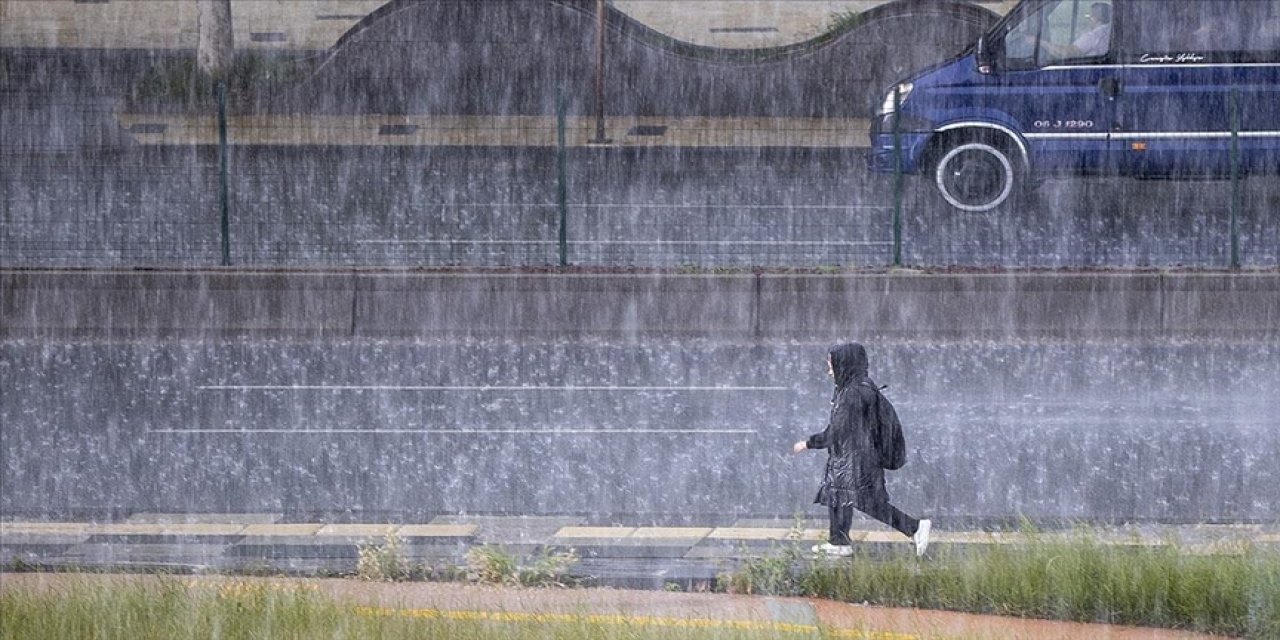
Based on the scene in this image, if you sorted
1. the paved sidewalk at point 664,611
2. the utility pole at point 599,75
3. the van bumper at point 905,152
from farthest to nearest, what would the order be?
the utility pole at point 599,75
the van bumper at point 905,152
the paved sidewalk at point 664,611

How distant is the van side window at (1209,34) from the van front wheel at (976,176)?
5.28 ft

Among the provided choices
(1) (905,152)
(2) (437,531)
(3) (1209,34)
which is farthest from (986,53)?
(2) (437,531)

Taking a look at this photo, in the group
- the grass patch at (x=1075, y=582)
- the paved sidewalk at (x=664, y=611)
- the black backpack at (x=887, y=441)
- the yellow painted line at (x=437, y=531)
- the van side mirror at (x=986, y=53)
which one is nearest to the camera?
the paved sidewalk at (x=664, y=611)

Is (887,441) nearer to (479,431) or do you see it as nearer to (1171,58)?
(479,431)

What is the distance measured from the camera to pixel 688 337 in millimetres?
14117

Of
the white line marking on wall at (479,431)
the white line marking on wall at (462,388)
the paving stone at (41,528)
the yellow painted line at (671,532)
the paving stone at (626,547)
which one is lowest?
the paving stone at (626,547)

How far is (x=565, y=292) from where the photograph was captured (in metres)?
14.2

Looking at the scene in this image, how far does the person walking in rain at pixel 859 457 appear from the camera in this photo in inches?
294

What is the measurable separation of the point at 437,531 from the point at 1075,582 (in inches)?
115

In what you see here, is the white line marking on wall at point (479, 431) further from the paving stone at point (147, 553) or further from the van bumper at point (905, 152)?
the van bumper at point (905, 152)

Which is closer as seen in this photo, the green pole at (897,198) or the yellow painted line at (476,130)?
the green pole at (897,198)

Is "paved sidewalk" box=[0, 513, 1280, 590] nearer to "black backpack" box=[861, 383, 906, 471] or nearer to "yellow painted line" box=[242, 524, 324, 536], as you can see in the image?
"yellow painted line" box=[242, 524, 324, 536]

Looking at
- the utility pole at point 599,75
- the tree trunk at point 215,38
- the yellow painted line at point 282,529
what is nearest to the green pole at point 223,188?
the yellow painted line at point 282,529

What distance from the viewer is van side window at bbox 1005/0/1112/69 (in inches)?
693
